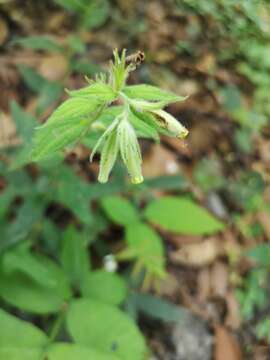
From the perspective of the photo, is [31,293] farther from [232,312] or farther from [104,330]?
[232,312]

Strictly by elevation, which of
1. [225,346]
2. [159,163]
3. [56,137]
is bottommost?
[225,346]

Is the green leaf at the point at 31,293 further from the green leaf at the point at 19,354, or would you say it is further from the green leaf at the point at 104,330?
the green leaf at the point at 19,354

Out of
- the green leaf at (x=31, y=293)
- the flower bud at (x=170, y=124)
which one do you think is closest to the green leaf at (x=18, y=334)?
the green leaf at (x=31, y=293)

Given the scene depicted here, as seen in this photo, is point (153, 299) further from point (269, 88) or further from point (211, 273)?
point (269, 88)

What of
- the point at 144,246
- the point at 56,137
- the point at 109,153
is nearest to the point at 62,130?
the point at 56,137

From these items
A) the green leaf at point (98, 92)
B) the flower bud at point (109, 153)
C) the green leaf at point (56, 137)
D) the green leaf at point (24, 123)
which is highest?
the green leaf at point (98, 92)

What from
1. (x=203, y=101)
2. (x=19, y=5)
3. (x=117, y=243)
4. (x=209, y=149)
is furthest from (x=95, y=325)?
(x=19, y=5)
